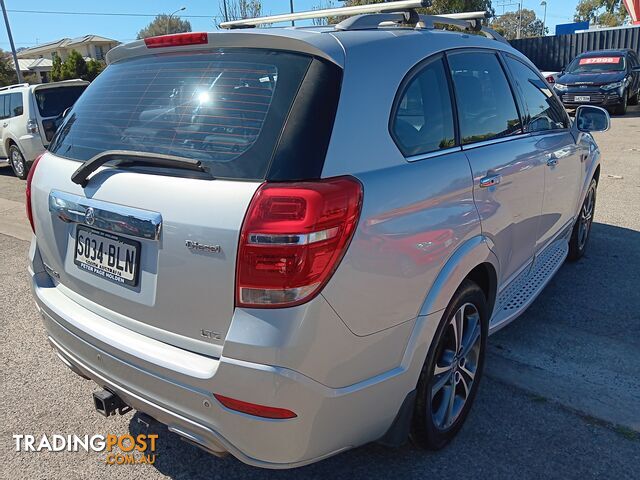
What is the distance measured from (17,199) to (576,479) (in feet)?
29.6

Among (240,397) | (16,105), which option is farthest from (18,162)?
(240,397)

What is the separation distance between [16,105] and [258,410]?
35.6ft

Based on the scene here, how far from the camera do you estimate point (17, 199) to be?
8.99 m

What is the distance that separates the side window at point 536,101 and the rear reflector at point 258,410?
7.77ft

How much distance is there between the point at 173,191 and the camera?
1.97 meters

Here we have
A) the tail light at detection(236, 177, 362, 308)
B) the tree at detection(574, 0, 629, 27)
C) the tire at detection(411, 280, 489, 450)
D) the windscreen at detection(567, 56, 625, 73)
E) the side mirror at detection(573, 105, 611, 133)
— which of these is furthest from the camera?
the tree at detection(574, 0, 629, 27)

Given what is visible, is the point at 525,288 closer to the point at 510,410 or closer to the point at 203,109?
the point at 510,410

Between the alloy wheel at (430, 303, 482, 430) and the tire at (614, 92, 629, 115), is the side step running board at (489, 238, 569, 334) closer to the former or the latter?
the alloy wheel at (430, 303, 482, 430)

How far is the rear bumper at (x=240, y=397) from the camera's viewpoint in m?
1.82

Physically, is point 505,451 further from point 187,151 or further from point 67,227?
point 67,227

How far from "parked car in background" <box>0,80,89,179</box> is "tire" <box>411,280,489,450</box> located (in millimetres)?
9335

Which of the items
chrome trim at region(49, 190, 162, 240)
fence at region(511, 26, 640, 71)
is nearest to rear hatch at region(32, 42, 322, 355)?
chrome trim at region(49, 190, 162, 240)

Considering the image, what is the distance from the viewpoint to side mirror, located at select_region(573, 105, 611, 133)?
13.8 ft

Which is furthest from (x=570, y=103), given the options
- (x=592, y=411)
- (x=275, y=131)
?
(x=275, y=131)
